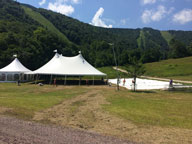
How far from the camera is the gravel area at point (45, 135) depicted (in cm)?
545

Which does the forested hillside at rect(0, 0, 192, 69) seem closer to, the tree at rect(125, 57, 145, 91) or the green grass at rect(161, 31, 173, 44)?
the green grass at rect(161, 31, 173, 44)

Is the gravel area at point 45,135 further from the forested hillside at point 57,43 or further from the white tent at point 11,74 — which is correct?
the white tent at point 11,74

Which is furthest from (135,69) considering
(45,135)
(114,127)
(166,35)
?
(166,35)

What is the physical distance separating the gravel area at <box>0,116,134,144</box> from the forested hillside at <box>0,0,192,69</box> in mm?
16103

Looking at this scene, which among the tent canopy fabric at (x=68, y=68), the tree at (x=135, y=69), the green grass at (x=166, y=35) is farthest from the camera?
the green grass at (x=166, y=35)

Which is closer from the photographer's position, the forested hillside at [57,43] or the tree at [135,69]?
the tree at [135,69]

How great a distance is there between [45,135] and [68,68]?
21.5m

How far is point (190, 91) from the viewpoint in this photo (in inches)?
830

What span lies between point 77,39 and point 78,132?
107919mm

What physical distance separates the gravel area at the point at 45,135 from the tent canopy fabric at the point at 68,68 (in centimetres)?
1844

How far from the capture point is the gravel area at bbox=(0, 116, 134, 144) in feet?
17.9

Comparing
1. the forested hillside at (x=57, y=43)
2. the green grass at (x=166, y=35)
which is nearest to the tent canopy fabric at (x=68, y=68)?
the forested hillside at (x=57, y=43)

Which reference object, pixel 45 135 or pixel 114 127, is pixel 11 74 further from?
pixel 45 135

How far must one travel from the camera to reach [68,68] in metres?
27.2
